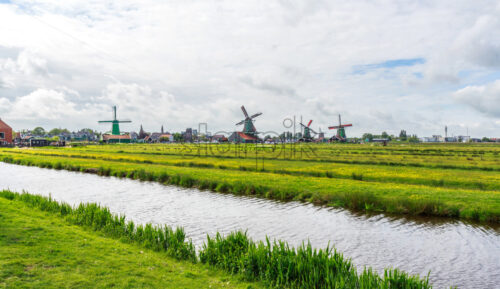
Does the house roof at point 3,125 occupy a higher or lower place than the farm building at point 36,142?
higher

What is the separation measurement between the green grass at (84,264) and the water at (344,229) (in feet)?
13.9

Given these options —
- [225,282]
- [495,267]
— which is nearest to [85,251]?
[225,282]

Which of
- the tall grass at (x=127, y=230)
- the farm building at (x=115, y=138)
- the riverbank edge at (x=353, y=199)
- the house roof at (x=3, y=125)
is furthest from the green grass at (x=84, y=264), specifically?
the farm building at (x=115, y=138)

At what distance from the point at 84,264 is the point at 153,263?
2.08 m

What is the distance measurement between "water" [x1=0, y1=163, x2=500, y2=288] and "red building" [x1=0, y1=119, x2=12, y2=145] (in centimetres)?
11075

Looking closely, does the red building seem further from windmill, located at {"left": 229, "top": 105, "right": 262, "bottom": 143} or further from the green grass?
the green grass

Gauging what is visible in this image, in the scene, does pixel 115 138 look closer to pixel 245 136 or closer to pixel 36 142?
pixel 36 142

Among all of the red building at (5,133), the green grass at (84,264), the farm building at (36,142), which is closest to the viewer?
the green grass at (84,264)

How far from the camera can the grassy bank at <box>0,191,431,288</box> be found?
9.02 metres

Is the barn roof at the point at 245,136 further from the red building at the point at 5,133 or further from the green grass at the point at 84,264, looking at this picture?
the green grass at the point at 84,264

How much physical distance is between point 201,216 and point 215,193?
8112 mm

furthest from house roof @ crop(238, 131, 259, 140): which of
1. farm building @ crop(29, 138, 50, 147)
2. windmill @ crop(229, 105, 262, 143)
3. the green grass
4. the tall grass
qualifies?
the green grass

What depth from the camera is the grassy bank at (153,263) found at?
355 inches

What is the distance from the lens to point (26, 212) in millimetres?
16422
